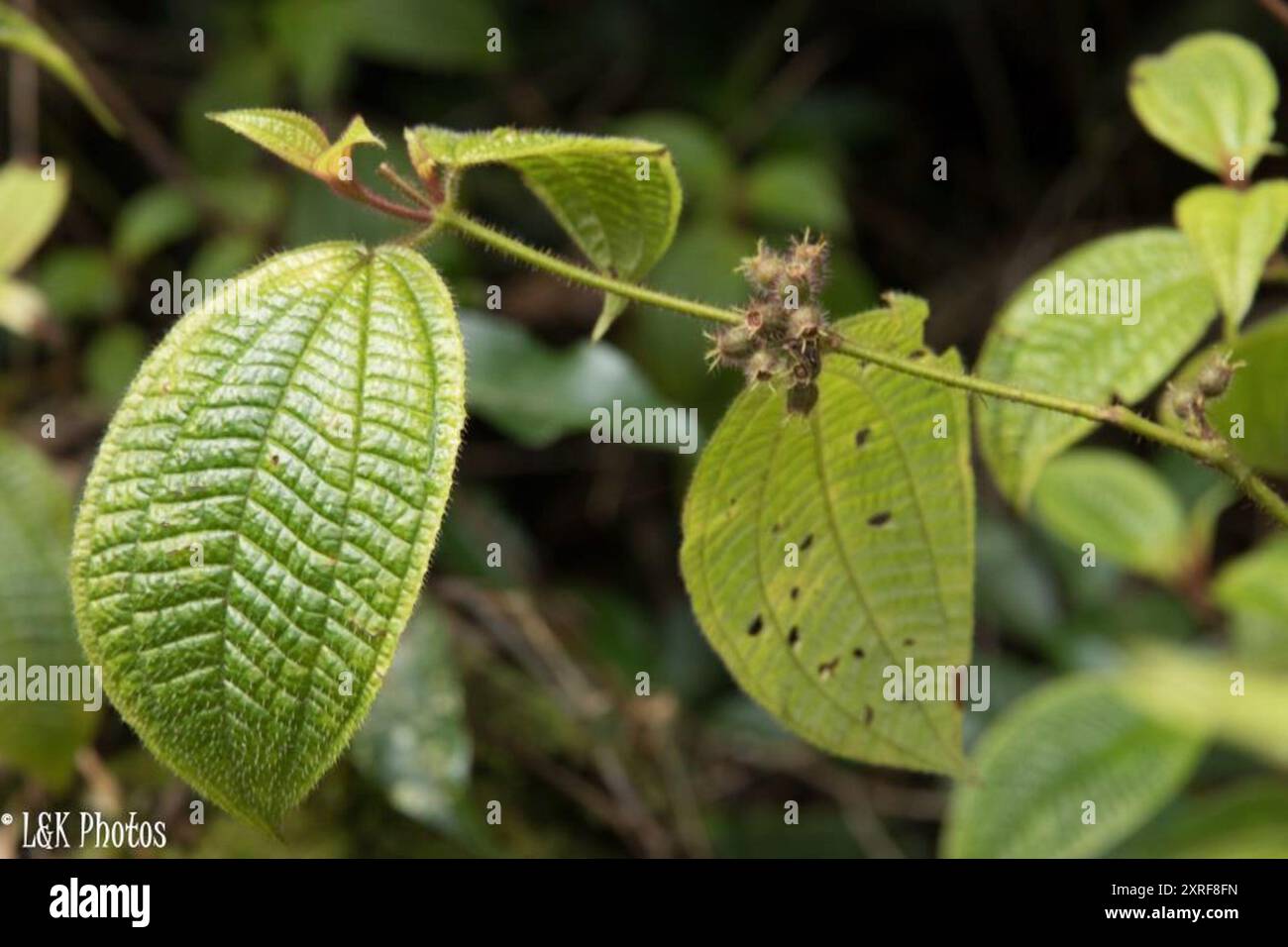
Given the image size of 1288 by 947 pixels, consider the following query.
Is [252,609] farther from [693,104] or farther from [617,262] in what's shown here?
[693,104]

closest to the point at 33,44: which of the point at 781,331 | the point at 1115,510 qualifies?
the point at 781,331

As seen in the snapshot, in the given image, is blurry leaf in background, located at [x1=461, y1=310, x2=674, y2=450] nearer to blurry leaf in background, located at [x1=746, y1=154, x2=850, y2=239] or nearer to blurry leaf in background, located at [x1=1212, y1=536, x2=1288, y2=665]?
blurry leaf in background, located at [x1=746, y1=154, x2=850, y2=239]

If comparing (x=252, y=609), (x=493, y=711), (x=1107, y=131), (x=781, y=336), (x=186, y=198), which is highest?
(x=1107, y=131)

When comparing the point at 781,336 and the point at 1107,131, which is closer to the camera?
the point at 781,336

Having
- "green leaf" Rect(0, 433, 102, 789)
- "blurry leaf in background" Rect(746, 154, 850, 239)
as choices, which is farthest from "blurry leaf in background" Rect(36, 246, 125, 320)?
"blurry leaf in background" Rect(746, 154, 850, 239)

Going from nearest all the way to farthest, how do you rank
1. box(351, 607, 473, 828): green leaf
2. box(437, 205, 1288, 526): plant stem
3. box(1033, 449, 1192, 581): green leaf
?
1. box(437, 205, 1288, 526): plant stem
2. box(351, 607, 473, 828): green leaf
3. box(1033, 449, 1192, 581): green leaf
